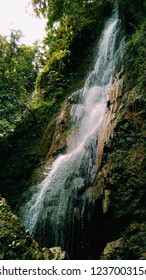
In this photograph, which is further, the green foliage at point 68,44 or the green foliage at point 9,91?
the green foliage at point 68,44

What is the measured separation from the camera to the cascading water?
6.82m

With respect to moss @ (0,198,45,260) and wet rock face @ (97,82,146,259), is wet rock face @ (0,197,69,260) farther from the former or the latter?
wet rock face @ (97,82,146,259)

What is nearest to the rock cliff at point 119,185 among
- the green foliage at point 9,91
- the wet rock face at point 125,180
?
the wet rock face at point 125,180

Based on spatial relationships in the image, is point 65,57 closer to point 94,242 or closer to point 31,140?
point 31,140

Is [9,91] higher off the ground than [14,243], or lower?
higher

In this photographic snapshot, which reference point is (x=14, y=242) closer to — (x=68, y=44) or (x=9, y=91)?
(x=9, y=91)

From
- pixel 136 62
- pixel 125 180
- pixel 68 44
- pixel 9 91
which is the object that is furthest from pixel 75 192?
pixel 68 44

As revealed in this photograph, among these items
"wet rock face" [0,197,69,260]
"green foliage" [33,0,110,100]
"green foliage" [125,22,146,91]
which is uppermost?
"green foliage" [33,0,110,100]

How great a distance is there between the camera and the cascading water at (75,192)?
6816 mm

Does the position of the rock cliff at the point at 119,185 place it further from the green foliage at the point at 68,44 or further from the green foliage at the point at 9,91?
the green foliage at the point at 68,44

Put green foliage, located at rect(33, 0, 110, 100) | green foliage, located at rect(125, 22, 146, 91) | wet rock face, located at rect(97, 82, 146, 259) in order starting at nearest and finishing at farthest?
wet rock face, located at rect(97, 82, 146, 259), green foliage, located at rect(125, 22, 146, 91), green foliage, located at rect(33, 0, 110, 100)

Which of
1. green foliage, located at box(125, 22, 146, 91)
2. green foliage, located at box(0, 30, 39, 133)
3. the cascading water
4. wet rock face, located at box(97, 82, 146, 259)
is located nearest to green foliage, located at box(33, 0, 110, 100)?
green foliage, located at box(0, 30, 39, 133)

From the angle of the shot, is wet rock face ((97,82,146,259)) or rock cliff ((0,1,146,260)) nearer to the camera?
rock cliff ((0,1,146,260))

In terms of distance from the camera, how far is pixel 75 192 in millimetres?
7418
